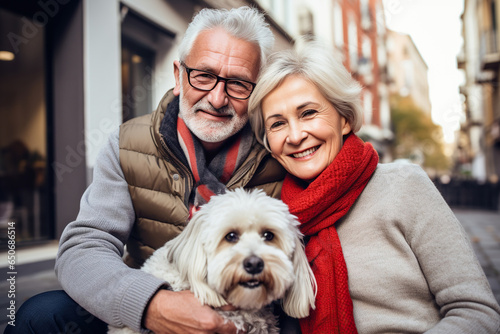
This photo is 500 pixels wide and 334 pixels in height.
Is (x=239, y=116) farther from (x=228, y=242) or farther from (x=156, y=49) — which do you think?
(x=156, y=49)

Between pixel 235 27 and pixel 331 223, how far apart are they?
3.69ft

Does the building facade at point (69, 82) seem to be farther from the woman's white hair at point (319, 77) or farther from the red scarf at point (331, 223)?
the red scarf at point (331, 223)

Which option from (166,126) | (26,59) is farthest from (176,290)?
(26,59)

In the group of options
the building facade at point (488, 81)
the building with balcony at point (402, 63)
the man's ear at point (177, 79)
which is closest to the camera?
the man's ear at point (177, 79)

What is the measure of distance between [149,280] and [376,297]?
0.90 metres

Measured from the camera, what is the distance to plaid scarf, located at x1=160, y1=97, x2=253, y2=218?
194cm

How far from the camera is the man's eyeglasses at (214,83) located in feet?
6.82

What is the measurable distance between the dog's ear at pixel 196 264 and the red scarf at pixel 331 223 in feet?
1.32

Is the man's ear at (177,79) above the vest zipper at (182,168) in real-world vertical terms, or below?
above

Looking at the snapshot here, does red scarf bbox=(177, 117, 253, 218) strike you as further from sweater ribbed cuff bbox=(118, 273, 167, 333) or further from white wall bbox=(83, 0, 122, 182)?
white wall bbox=(83, 0, 122, 182)

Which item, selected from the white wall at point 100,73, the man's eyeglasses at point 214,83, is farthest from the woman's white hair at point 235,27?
the white wall at point 100,73

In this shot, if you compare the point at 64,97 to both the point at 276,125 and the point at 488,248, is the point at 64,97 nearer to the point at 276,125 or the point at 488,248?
the point at 276,125

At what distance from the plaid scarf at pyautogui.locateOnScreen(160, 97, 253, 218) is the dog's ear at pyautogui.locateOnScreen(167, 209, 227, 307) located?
35cm

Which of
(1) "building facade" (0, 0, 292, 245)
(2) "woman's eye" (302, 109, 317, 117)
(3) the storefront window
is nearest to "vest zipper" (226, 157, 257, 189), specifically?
(2) "woman's eye" (302, 109, 317, 117)
